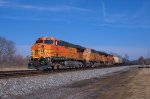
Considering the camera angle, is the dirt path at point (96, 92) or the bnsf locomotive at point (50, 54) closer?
the dirt path at point (96, 92)

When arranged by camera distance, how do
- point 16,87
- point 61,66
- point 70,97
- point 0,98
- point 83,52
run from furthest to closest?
1. point 83,52
2. point 61,66
3. point 16,87
4. point 70,97
5. point 0,98

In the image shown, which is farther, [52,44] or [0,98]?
[52,44]

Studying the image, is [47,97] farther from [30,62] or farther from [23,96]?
[30,62]

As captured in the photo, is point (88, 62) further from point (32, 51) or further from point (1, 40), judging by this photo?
point (1, 40)

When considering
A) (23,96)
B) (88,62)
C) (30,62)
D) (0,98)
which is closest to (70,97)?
(23,96)

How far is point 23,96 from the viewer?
500 inches

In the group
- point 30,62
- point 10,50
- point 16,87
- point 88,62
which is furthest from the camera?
point 10,50

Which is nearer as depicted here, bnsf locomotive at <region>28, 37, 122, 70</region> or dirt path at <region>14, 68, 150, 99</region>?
dirt path at <region>14, 68, 150, 99</region>

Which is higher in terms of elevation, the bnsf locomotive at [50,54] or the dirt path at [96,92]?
the bnsf locomotive at [50,54]

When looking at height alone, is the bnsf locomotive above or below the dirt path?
above

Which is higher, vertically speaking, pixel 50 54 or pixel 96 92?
pixel 50 54

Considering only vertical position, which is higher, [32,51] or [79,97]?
[32,51]

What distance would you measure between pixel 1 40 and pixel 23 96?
96905 millimetres

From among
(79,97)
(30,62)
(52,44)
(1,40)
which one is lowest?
(79,97)
